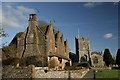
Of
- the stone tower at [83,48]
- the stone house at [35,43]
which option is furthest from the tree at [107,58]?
the stone house at [35,43]

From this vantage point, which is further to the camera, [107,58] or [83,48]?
[83,48]

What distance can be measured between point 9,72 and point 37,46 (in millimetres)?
13343

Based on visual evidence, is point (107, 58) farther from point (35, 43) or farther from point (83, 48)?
point (35, 43)

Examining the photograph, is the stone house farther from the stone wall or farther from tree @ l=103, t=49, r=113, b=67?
Answer: tree @ l=103, t=49, r=113, b=67

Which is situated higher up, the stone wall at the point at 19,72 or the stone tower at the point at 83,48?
the stone tower at the point at 83,48

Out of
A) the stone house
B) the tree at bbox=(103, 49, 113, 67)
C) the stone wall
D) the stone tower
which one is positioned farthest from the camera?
the stone tower

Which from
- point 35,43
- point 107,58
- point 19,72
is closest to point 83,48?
point 107,58

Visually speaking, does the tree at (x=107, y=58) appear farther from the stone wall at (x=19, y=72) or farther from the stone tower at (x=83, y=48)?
the stone wall at (x=19, y=72)

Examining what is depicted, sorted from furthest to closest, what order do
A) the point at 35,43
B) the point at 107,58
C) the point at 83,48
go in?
the point at 83,48 < the point at 107,58 < the point at 35,43

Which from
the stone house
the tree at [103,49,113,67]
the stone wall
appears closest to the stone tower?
the tree at [103,49,113,67]

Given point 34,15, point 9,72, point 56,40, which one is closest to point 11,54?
point 34,15

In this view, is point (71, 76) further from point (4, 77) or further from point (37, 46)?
point (37, 46)

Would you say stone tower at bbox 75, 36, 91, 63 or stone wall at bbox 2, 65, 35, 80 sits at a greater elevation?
stone tower at bbox 75, 36, 91, 63

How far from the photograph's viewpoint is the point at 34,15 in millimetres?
35656
